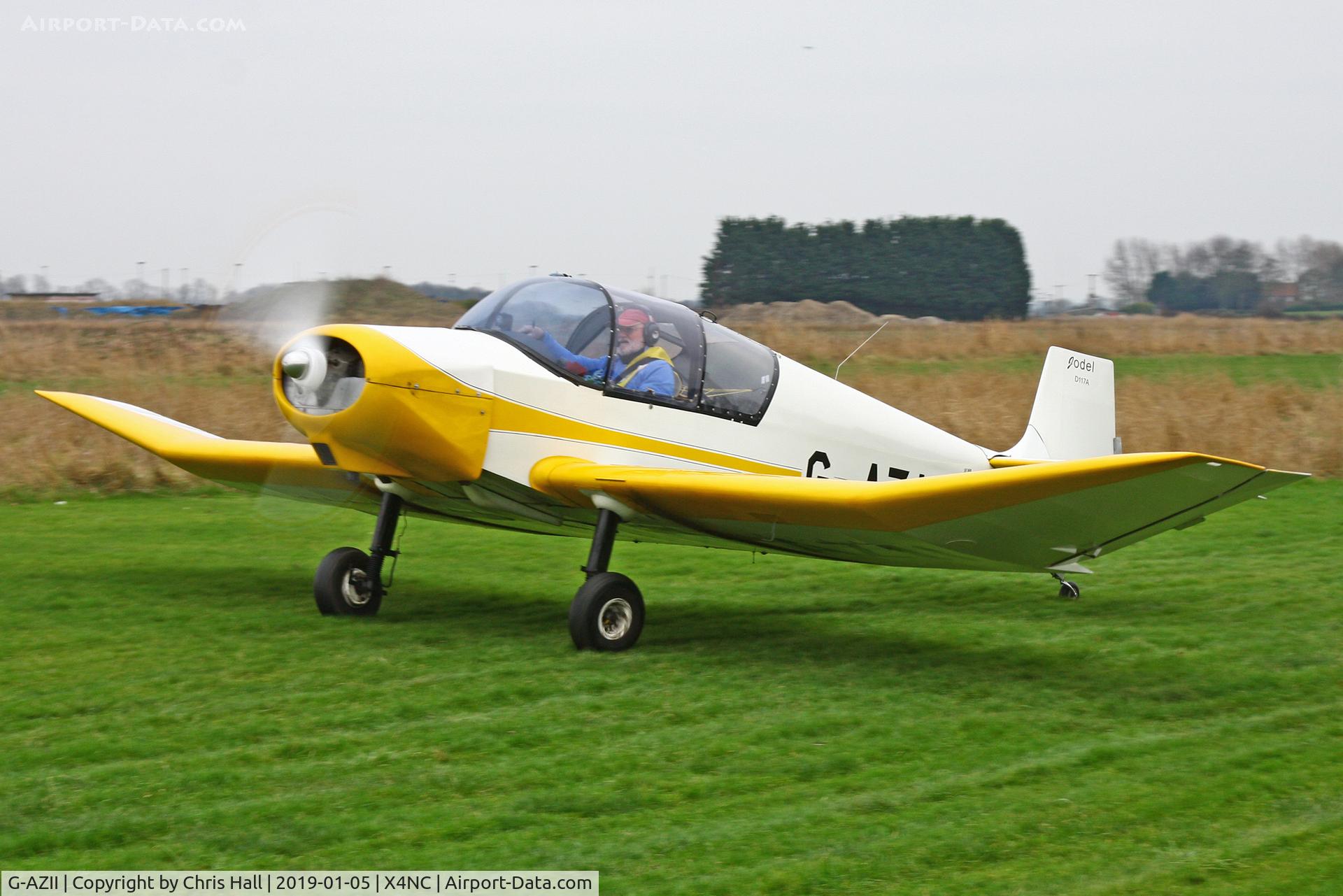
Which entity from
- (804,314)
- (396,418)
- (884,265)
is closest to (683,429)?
(396,418)

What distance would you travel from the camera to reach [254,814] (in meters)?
4.25

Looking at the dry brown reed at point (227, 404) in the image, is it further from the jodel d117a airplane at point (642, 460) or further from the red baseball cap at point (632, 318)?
the red baseball cap at point (632, 318)

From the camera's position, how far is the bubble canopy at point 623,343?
742 centimetres

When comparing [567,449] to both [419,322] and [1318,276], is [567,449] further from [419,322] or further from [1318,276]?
[1318,276]

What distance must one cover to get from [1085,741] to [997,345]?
28.7 metres

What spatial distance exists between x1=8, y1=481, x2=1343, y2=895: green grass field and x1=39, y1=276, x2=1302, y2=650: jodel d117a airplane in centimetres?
62

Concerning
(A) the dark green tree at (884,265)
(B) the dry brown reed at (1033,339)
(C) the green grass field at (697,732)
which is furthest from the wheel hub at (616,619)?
(A) the dark green tree at (884,265)

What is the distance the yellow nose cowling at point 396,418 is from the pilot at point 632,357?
0.59 metres

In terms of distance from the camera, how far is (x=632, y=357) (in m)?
7.56

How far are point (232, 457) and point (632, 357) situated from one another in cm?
342

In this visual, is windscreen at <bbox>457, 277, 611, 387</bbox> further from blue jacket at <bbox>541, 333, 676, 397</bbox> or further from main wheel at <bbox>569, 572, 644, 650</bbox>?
main wheel at <bbox>569, 572, 644, 650</bbox>

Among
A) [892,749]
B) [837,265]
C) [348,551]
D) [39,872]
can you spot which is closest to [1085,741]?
[892,749]

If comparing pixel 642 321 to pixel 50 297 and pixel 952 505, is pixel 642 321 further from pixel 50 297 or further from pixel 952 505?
pixel 50 297

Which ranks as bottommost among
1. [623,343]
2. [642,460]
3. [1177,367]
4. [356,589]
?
[356,589]
